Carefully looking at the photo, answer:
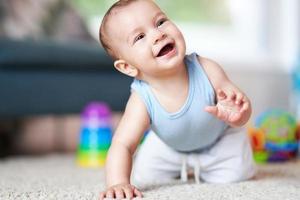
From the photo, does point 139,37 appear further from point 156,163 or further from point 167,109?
point 156,163

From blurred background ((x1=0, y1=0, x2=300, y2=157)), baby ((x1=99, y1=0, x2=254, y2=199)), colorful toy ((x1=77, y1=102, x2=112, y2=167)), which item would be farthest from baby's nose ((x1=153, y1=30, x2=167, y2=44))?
blurred background ((x1=0, y1=0, x2=300, y2=157))

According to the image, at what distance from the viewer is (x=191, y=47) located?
9.17 feet

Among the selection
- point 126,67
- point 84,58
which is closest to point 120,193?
point 126,67

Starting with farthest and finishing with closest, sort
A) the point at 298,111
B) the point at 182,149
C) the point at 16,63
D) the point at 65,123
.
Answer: the point at 298,111
the point at 65,123
the point at 16,63
the point at 182,149

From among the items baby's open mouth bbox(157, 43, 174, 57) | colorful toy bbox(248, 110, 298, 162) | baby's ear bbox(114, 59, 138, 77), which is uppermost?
baby's open mouth bbox(157, 43, 174, 57)

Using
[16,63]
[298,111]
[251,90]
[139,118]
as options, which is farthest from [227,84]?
[251,90]

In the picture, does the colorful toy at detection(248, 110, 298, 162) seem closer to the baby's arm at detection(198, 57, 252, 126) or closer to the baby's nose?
the baby's arm at detection(198, 57, 252, 126)

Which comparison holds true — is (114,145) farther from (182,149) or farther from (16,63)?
(16,63)

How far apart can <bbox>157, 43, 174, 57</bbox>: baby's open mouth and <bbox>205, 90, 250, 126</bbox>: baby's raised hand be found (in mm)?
122

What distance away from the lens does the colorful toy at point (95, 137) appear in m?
1.60

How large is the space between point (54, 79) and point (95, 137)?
293mm

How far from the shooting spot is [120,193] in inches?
35.8

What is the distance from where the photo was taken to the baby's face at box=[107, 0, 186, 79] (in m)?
0.96

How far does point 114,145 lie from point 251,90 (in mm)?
1936
